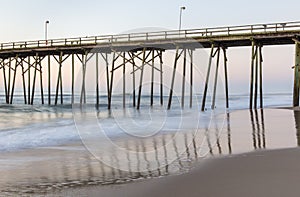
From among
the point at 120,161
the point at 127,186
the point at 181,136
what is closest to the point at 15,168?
the point at 120,161

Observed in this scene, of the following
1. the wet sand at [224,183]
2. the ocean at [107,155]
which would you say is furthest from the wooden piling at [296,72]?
the wet sand at [224,183]

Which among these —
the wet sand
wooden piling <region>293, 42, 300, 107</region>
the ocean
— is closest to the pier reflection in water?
the ocean

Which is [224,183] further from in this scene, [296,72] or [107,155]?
[296,72]

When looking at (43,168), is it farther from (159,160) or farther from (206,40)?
(206,40)

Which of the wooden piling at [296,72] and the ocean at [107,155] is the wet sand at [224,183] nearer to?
the ocean at [107,155]

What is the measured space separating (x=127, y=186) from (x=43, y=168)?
2623 millimetres

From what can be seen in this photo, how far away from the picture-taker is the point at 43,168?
796 centimetres

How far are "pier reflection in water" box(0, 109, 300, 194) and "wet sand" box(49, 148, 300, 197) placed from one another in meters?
0.48

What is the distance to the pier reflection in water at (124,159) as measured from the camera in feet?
22.1

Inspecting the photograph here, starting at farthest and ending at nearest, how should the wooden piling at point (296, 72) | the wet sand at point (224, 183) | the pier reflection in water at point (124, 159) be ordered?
the wooden piling at point (296, 72) → the pier reflection in water at point (124, 159) → the wet sand at point (224, 183)

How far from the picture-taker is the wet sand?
5.43m

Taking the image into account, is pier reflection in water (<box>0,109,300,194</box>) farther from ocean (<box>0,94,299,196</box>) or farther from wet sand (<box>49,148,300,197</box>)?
wet sand (<box>49,148,300,197</box>)

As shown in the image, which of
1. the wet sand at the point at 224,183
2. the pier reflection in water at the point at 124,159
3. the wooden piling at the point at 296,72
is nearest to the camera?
the wet sand at the point at 224,183

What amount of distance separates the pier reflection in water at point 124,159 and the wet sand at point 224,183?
1.58ft
